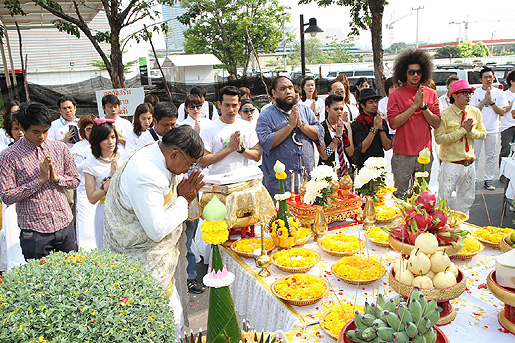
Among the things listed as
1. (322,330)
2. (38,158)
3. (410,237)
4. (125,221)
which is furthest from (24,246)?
(410,237)

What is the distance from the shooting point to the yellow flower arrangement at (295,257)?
2.49 m

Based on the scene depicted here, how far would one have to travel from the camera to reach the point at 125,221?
2293 millimetres

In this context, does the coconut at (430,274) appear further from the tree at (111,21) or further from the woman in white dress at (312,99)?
the tree at (111,21)

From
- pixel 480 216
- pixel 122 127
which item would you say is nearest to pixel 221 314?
pixel 122 127

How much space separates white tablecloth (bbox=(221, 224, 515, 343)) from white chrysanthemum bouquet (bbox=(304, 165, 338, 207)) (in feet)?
1.11

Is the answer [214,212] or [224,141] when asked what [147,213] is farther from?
[224,141]

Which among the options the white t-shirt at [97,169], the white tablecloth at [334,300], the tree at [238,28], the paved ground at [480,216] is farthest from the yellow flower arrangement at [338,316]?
the tree at [238,28]

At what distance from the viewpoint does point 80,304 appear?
1.38m

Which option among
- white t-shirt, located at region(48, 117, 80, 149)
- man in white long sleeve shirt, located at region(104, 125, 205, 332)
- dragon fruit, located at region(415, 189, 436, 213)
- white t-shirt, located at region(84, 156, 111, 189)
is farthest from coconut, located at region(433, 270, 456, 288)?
white t-shirt, located at region(48, 117, 80, 149)

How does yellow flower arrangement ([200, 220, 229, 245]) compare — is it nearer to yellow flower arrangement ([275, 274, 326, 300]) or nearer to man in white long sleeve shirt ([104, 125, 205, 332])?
man in white long sleeve shirt ([104, 125, 205, 332])

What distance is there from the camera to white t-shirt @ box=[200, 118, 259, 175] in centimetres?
364

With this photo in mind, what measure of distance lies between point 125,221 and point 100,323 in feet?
3.23

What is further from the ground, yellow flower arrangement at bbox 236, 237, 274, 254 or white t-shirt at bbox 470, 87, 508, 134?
white t-shirt at bbox 470, 87, 508, 134

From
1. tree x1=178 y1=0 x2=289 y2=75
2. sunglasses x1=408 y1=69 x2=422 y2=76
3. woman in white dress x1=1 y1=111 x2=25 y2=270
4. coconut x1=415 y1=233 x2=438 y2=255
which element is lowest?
woman in white dress x1=1 y1=111 x2=25 y2=270
